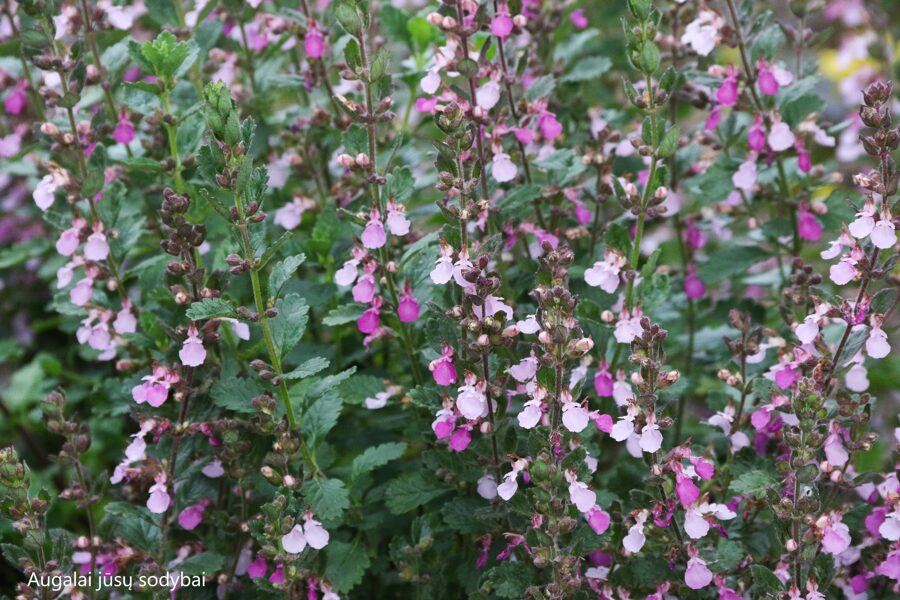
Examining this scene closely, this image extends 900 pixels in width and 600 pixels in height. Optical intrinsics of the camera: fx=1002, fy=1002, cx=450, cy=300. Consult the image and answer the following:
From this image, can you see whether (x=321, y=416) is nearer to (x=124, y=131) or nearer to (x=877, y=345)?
(x=124, y=131)

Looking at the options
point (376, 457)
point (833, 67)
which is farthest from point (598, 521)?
point (833, 67)

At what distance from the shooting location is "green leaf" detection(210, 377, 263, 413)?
2021 millimetres

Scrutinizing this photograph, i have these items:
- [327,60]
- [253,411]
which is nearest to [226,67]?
[327,60]

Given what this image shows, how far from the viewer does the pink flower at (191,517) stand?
2.19 meters

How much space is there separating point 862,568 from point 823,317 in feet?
1.95

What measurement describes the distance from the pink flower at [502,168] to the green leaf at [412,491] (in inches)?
26.2

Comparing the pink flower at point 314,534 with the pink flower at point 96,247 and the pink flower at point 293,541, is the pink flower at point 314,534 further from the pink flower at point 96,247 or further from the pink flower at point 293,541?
the pink flower at point 96,247

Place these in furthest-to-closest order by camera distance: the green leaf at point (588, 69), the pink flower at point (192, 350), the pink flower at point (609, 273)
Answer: the green leaf at point (588, 69)
the pink flower at point (609, 273)
the pink flower at point (192, 350)

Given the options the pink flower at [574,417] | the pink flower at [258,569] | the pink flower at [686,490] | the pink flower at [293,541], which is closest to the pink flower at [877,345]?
the pink flower at [686,490]

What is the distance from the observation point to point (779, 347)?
87.3 inches

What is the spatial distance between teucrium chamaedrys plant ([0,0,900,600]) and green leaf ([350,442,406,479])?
7cm

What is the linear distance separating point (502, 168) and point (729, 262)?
2.82 ft

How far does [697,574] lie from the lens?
6.04 ft

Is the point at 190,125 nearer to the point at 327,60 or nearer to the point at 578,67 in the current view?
the point at 327,60
